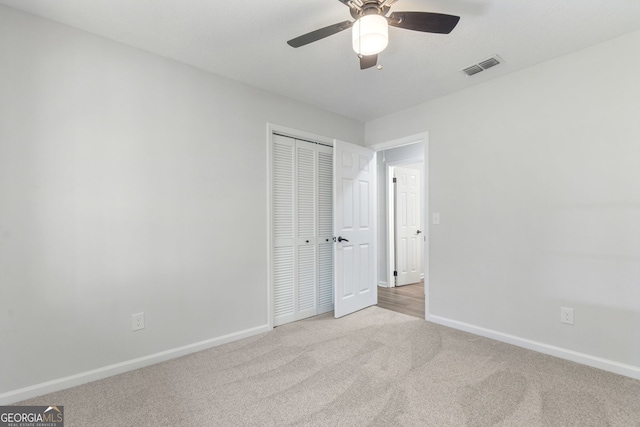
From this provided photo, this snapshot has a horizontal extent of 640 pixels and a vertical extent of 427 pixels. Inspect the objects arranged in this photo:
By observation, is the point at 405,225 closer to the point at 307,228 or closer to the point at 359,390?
the point at 307,228

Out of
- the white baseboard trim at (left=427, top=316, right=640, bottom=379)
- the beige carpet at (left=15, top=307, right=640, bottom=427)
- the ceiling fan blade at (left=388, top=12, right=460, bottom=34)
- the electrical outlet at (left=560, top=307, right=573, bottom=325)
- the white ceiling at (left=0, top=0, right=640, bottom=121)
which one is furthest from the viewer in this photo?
the electrical outlet at (left=560, top=307, right=573, bottom=325)

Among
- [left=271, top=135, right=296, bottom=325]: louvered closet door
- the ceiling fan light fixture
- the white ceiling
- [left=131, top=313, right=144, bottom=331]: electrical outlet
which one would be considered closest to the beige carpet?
[left=131, top=313, right=144, bottom=331]: electrical outlet

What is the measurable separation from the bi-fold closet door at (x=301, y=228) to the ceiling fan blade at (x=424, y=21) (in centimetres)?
179

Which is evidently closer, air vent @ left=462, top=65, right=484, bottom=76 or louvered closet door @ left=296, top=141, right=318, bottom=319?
air vent @ left=462, top=65, right=484, bottom=76

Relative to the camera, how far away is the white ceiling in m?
1.82

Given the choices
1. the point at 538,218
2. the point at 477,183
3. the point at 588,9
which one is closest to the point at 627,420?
the point at 538,218

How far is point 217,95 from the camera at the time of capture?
2689 millimetres

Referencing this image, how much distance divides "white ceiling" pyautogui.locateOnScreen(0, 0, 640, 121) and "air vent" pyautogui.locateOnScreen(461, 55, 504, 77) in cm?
6

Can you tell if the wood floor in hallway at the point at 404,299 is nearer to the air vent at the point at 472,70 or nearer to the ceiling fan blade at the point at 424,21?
the air vent at the point at 472,70

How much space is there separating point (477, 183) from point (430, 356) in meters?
1.70

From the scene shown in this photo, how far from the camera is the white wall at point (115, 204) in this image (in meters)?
1.84

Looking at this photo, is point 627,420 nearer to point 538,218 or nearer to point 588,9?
point 538,218

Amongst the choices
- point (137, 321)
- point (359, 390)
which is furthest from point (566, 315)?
point (137, 321)

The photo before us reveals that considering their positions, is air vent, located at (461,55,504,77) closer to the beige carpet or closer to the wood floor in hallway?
the beige carpet
